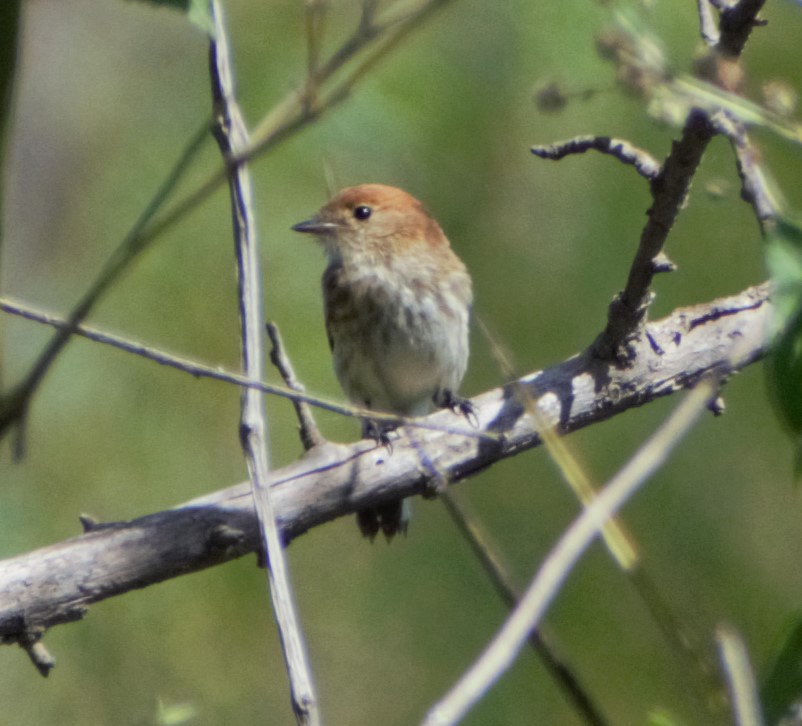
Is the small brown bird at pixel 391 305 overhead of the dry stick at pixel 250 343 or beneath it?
overhead

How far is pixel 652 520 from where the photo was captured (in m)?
6.46

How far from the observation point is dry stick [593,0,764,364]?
1969 mm

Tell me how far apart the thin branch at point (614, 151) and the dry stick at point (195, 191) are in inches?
58.5

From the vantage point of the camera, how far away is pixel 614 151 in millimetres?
2701

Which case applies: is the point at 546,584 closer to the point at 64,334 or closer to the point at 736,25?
the point at 64,334

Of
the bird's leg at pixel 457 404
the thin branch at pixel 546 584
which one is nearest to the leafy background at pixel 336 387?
the bird's leg at pixel 457 404

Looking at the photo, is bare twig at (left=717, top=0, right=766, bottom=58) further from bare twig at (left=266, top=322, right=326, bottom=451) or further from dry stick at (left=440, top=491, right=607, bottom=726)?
bare twig at (left=266, top=322, right=326, bottom=451)

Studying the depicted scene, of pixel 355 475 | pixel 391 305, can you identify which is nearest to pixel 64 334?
pixel 355 475

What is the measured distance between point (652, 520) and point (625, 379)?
125 inches

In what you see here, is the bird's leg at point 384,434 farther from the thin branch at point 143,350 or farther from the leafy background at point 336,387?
the leafy background at point 336,387

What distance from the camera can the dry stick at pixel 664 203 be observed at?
197cm

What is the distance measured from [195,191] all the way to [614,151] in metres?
1.83

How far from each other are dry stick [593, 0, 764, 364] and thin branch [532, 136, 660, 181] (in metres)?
0.03

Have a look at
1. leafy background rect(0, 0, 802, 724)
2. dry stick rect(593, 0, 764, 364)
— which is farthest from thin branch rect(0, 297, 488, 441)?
leafy background rect(0, 0, 802, 724)
